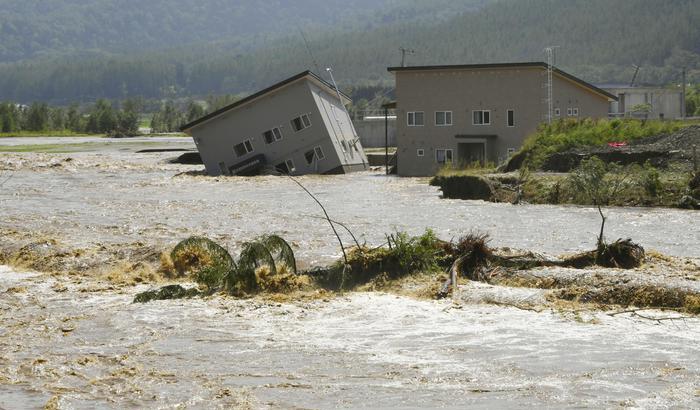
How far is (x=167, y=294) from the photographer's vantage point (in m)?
18.1

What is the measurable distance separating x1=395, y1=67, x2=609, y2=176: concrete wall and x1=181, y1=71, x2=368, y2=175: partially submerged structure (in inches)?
171

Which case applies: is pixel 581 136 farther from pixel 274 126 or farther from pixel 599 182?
pixel 274 126

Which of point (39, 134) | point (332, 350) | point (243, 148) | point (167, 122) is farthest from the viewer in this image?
point (167, 122)

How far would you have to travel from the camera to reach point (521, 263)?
18734 mm

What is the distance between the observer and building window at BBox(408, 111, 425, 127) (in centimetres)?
6134

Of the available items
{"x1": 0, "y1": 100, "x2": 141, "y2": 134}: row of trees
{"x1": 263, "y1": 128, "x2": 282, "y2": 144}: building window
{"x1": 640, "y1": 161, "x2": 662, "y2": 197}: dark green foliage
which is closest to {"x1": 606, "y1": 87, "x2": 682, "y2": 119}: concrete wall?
{"x1": 263, "y1": 128, "x2": 282, "y2": 144}: building window

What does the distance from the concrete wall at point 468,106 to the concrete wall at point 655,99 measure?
1759 inches

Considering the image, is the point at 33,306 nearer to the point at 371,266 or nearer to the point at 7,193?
the point at 371,266

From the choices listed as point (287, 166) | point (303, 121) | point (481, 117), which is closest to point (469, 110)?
point (481, 117)

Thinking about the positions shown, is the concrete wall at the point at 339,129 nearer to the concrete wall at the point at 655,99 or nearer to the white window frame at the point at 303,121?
the white window frame at the point at 303,121

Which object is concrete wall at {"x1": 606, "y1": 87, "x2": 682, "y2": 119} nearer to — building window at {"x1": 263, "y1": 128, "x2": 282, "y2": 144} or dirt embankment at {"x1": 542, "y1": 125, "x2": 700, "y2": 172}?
building window at {"x1": 263, "y1": 128, "x2": 282, "y2": 144}

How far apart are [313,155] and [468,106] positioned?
366 inches

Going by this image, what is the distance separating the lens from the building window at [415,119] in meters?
61.3

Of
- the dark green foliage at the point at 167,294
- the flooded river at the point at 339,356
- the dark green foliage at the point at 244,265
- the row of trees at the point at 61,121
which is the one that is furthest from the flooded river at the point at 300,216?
the row of trees at the point at 61,121
